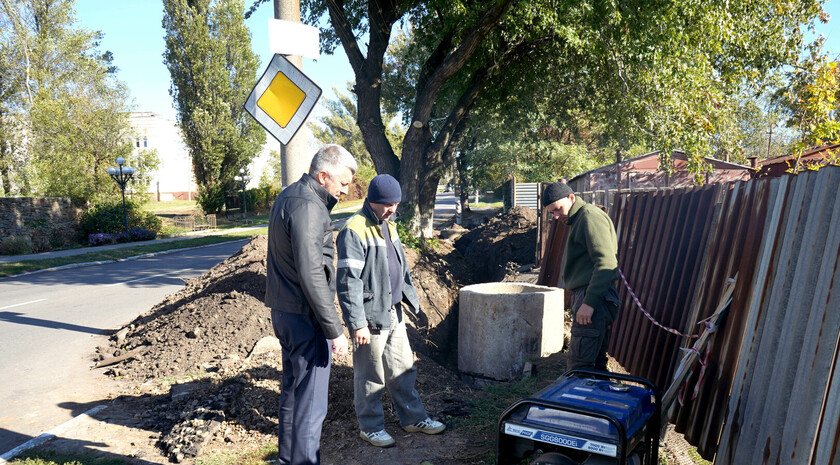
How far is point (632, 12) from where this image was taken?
11148mm

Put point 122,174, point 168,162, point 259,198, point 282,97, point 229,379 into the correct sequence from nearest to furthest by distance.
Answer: point 282,97
point 229,379
point 122,174
point 259,198
point 168,162

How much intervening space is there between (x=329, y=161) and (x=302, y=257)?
0.69 metres

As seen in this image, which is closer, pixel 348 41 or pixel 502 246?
pixel 348 41

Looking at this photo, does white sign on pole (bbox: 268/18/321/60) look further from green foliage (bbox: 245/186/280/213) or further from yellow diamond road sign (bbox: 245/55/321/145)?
green foliage (bbox: 245/186/280/213)

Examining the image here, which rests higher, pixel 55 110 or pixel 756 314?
pixel 55 110

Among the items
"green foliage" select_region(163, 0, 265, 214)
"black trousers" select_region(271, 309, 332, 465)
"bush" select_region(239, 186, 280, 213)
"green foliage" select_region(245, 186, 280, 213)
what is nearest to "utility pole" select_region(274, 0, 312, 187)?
"black trousers" select_region(271, 309, 332, 465)

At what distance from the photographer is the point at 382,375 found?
4.25m

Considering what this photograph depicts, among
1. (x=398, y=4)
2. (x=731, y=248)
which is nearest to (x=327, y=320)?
(x=731, y=248)

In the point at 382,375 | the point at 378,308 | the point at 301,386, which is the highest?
the point at 378,308

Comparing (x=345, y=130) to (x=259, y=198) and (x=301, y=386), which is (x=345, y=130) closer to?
(x=259, y=198)

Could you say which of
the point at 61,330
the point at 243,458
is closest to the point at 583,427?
the point at 243,458

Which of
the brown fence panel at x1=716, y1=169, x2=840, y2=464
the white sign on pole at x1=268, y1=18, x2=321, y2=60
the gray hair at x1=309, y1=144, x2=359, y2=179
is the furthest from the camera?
the white sign on pole at x1=268, y1=18, x2=321, y2=60

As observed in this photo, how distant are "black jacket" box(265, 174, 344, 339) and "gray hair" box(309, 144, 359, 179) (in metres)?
0.12

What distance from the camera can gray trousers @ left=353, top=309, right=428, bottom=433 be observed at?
423 cm
